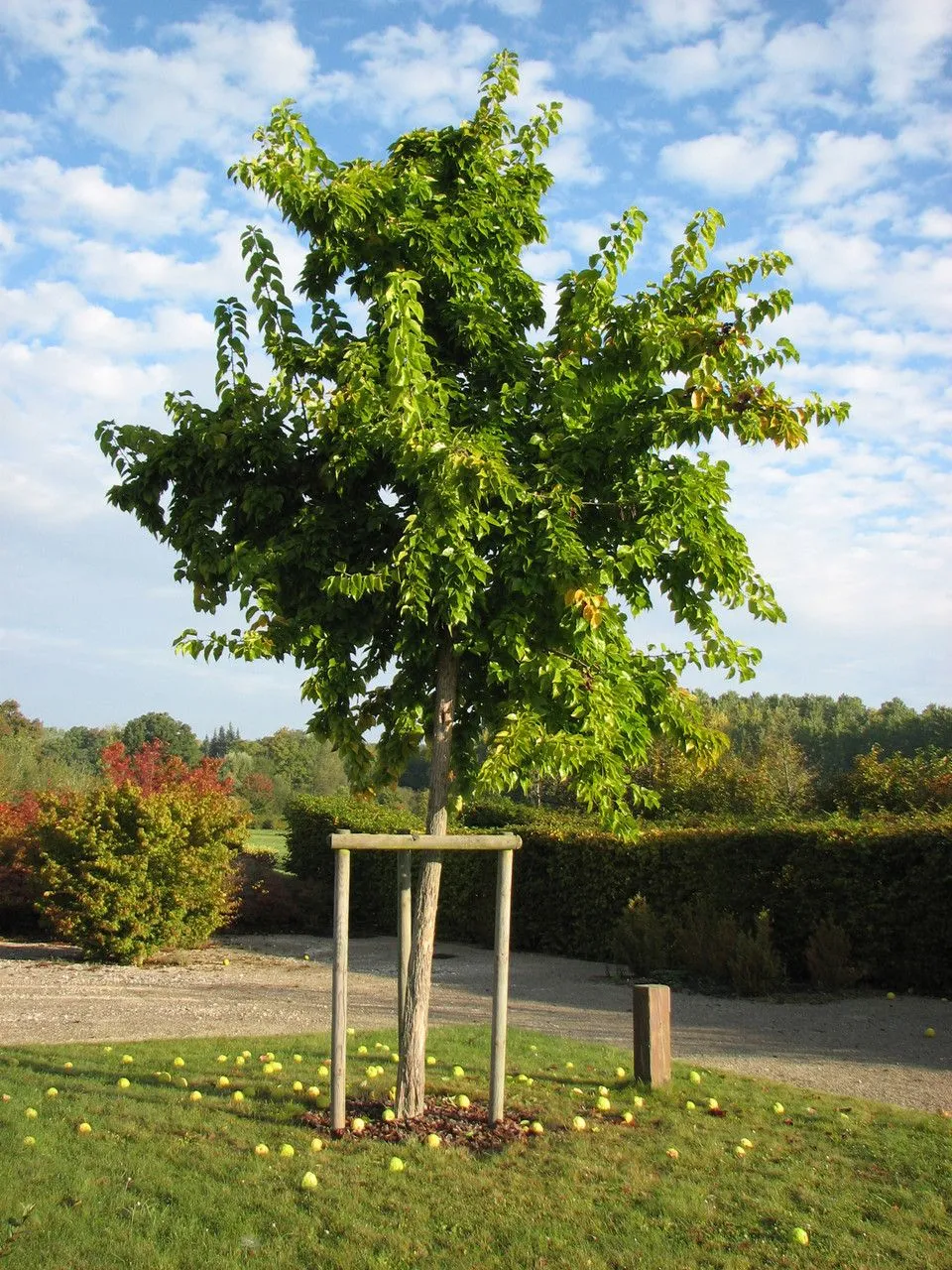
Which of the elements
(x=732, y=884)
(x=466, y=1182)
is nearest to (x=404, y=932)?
(x=466, y=1182)

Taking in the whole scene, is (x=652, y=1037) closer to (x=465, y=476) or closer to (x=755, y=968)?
(x=465, y=476)

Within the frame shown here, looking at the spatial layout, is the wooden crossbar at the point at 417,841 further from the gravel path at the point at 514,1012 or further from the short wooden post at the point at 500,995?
the gravel path at the point at 514,1012

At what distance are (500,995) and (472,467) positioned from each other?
3048mm

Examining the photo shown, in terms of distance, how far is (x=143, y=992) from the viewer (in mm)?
11508

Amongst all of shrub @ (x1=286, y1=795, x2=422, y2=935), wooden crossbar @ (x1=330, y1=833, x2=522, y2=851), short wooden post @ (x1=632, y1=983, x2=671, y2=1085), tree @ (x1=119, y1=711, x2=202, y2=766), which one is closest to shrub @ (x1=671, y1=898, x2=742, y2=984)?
short wooden post @ (x1=632, y1=983, x2=671, y2=1085)

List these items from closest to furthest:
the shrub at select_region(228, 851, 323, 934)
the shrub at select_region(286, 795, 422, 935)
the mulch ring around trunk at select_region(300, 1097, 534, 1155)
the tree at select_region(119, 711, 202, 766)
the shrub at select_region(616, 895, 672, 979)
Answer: the mulch ring around trunk at select_region(300, 1097, 534, 1155) < the shrub at select_region(616, 895, 672, 979) < the shrub at select_region(228, 851, 323, 934) < the shrub at select_region(286, 795, 422, 935) < the tree at select_region(119, 711, 202, 766)

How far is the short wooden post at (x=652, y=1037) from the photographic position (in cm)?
703

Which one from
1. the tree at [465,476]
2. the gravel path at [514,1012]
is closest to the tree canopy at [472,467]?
the tree at [465,476]

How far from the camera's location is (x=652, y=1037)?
7.04 metres

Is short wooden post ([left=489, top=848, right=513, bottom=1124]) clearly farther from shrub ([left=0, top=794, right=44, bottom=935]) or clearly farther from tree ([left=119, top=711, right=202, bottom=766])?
tree ([left=119, top=711, right=202, bottom=766])

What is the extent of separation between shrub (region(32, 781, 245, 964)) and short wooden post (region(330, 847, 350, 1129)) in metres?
8.17

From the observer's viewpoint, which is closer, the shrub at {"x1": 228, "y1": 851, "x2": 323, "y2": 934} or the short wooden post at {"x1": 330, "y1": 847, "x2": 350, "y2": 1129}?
the short wooden post at {"x1": 330, "y1": 847, "x2": 350, "y2": 1129}

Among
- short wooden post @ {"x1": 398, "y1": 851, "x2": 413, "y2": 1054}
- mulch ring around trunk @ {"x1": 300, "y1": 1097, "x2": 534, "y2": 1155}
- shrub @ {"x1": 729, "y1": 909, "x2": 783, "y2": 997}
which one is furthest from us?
shrub @ {"x1": 729, "y1": 909, "x2": 783, "y2": 997}

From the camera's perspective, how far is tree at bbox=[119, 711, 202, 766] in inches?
2596
